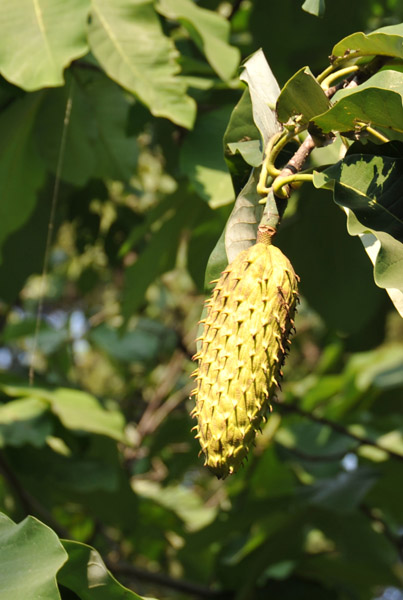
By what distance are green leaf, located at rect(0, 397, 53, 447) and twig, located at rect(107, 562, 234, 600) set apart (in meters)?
0.45

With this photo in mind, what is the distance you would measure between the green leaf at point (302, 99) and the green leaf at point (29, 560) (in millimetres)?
546

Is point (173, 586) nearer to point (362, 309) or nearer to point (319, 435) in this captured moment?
point (319, 435)

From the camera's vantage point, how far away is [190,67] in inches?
72.1

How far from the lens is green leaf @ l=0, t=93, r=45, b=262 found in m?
1.83

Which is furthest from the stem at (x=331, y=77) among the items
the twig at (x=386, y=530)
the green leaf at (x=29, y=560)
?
the twig at (x=386, y=530)

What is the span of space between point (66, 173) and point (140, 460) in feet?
4.77

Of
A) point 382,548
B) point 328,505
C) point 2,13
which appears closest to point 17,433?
point 328,505

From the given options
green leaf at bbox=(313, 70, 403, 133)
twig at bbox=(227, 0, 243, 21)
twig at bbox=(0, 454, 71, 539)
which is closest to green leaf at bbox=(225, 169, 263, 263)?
green leaf at bbox=(313, 70, 403, 133)

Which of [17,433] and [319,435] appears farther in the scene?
[319,435]

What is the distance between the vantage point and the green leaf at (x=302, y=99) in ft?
3.03

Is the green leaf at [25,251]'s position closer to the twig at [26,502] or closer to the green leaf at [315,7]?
the twig at [26,502]

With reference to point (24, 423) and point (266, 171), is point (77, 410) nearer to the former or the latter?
point (24, 423)

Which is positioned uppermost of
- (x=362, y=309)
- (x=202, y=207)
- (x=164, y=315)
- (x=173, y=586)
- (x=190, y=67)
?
(x=190, y=67)

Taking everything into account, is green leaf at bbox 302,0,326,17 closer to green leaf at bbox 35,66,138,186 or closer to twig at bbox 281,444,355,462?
green leaf at bbox 35,66,138,186
